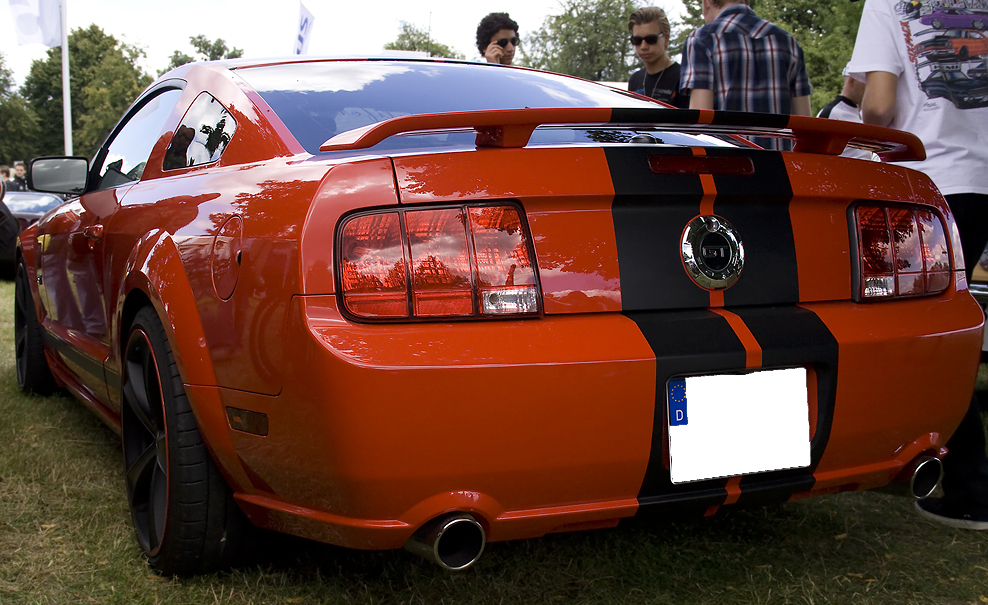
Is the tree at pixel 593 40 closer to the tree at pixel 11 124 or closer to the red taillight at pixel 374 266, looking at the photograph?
the tree at pixel 11 124

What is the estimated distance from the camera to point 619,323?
161cm

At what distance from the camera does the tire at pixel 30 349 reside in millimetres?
3992

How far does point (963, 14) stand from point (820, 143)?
4.07ft

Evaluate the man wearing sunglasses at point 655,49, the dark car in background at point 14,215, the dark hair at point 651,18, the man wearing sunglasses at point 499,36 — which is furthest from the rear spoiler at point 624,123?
the dark car in background at point 14,215

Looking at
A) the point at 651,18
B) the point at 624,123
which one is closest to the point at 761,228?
the point at 624,123

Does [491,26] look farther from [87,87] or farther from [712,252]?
[87,87]

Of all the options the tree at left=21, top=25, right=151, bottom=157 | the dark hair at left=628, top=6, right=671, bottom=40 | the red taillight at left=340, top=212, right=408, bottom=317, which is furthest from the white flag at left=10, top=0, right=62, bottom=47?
the tree at left=21, top=25, right=151, bottom=157

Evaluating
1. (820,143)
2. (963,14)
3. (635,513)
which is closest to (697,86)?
(963,14)

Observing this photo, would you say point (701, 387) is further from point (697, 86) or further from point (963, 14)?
point (697, 86)

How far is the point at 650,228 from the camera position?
5.48ft

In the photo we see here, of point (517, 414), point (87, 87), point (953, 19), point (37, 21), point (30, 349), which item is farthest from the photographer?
point (87, 87)

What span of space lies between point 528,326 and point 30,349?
339 centimetres

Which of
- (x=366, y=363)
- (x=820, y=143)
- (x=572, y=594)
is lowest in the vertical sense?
(x=572, y=594)

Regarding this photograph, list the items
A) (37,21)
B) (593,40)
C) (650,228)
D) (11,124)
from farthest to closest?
(11,124) → (593,40) → (37,21) → (650,228)
